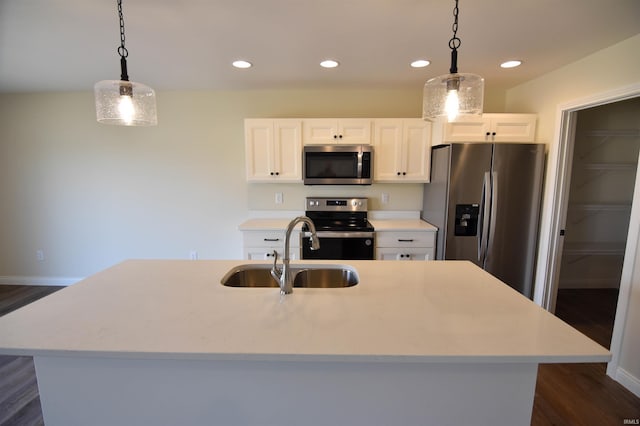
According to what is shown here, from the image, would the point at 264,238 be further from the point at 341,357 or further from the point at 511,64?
the point at 511,64

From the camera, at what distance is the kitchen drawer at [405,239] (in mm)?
2930

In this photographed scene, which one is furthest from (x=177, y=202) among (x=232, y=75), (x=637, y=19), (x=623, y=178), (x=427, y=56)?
(x=623, y=178)

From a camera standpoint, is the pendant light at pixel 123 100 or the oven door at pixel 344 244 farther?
the oven door at pixel 344 244

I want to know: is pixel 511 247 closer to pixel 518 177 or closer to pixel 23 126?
pixel 518 177

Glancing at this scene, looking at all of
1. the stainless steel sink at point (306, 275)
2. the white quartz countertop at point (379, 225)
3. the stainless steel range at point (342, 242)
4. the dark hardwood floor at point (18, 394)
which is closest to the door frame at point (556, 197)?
the white quartz countertop at point (379, 225)

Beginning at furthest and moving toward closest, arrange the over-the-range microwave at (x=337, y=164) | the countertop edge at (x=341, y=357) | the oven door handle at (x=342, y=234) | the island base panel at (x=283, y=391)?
1. the over-the-range microwave at (x=337, y=164)
2. the oven door handle at (x=342, y=234)
3. the island base panel at (x=283, y=391)
4. the countertop edge at (x=341, y=357)

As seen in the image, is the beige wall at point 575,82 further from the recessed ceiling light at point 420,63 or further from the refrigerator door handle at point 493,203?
the recessed ceiling light at point 420,63

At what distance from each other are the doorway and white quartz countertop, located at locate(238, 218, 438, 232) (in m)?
1.59

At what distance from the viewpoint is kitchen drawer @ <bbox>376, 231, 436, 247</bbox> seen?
9.61ft

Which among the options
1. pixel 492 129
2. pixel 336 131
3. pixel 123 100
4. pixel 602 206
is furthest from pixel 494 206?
pixel 123 100

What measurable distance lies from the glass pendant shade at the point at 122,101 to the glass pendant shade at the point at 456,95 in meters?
1.32

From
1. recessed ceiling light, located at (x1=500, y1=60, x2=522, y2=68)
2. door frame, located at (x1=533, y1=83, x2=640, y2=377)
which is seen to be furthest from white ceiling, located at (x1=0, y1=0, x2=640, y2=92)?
door frame, located at (x1=533, y1=83, x2=640, y2=377)

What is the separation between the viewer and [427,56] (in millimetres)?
2246

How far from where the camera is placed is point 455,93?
125 centimetres
